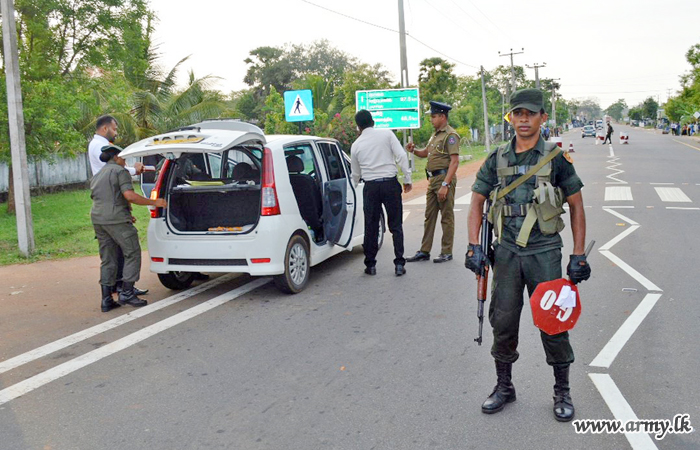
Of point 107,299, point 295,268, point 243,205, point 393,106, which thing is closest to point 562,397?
point 295,268

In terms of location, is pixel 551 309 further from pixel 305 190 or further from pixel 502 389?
pixel 305 190

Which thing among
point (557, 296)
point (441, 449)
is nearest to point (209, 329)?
point (441, 449)

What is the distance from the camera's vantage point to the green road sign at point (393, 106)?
23.0 meters

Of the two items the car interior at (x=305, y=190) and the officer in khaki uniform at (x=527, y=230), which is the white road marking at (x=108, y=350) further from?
the officer in khaki uniform at (x=527, y=230)

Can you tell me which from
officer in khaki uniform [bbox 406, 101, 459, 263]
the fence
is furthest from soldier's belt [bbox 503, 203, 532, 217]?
the fence

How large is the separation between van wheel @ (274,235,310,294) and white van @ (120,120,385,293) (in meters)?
0.01

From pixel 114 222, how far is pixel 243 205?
1.40 m

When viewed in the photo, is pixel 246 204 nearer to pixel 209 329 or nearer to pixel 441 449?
pixel 209 329

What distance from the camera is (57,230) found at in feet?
40.6

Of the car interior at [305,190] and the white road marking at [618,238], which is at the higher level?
the car interior at [305,190]

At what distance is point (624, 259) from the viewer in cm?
823

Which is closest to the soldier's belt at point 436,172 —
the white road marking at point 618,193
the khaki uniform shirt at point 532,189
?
the khaki uniform shirt at point 532,189

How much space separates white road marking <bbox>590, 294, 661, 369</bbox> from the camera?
15.4 ft

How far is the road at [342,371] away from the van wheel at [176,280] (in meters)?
0.25
